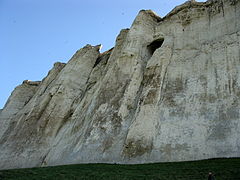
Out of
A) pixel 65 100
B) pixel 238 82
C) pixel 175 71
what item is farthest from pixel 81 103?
pixel 238 82

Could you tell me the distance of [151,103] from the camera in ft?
55.9

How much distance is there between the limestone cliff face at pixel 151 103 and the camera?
48.7 ft

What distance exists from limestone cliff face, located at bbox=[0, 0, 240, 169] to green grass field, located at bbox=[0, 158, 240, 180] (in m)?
1.64

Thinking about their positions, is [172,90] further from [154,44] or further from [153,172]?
[153,172]

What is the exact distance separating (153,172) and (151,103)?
19.9 ft

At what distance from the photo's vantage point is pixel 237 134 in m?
Result: 13.6

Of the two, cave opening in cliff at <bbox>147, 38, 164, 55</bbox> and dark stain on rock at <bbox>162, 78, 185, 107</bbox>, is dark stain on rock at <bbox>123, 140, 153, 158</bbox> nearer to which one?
dark stain on rock at <bbox>162, 78, 185, 107</bbox>

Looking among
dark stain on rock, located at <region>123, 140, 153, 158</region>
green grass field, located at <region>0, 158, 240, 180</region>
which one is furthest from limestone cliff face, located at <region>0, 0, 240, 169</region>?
green grass field, located at <region>0, 158, 240, 180</region>

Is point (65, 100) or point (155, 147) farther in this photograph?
point (65, 100)

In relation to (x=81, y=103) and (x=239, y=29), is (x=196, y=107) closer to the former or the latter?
(x=239, y=29)

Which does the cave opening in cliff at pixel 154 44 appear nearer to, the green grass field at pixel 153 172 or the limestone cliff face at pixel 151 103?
the limestone cliff face at pixel 151 103

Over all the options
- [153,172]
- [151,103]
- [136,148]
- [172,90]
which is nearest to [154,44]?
[172,90]

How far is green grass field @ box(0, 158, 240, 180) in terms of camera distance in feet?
34.7

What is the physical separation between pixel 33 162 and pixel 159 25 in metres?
15.5
